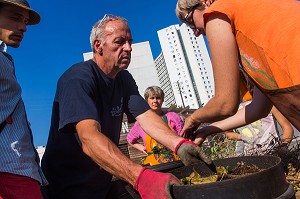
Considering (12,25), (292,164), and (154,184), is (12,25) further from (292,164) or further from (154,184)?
(292,164)

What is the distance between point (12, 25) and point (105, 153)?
1.15m

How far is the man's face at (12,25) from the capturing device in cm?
200

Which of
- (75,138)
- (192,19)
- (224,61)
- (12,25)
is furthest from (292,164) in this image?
(12,25)

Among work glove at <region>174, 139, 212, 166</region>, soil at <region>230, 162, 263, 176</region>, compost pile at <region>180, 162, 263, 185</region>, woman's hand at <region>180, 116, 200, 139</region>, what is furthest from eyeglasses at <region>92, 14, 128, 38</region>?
→ soil at <region>230, 162, 263, 176</region>

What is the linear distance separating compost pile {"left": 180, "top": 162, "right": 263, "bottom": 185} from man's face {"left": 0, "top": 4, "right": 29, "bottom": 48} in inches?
58.7

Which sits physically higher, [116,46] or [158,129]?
[116,46]

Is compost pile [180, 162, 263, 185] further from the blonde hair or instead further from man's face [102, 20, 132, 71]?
man's face [102, 20, 132, 71]

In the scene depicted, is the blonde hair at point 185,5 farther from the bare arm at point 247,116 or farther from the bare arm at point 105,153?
the bare arm at point 105,153

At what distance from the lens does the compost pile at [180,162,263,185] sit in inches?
61.6

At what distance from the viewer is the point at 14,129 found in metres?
1.79

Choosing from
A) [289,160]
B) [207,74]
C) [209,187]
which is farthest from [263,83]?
[207,74]

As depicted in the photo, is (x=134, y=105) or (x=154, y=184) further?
(x=134, y=105)

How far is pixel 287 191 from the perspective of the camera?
1288 millimetres

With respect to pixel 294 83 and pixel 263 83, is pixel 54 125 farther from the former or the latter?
pixel 294 83
